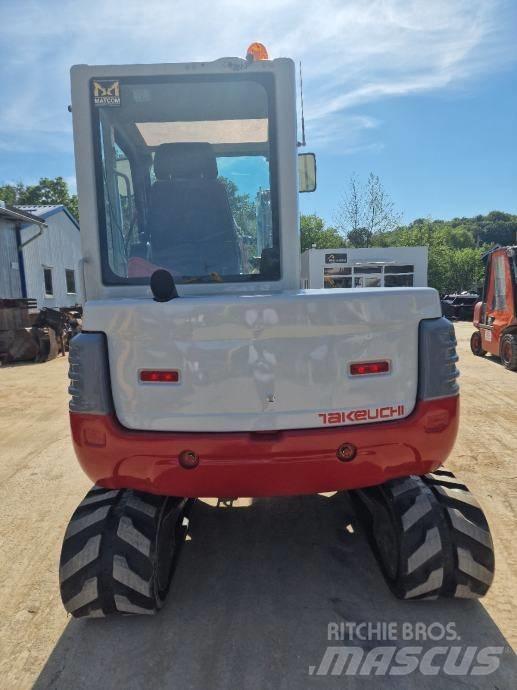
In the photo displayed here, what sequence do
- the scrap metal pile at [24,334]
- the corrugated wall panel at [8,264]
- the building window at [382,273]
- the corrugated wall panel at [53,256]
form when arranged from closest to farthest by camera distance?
the scrap metal pile at [24,334] → the building window at [382,273] → the corrugated wall panel at [8,264] → the corrugated wall panel at [53,256]

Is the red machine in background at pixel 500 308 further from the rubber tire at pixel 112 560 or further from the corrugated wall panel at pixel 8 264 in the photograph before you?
the corrugated wall panel at pixel 8 264

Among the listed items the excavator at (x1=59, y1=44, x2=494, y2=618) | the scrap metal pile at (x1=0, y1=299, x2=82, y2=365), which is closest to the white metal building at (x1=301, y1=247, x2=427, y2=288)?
the scrap metal pile at (x1=0, y1=299, x2=82, y2=365)

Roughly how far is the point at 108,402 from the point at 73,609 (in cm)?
114

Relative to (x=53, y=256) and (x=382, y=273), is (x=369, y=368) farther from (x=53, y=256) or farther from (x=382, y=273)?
(x=53, y=256)

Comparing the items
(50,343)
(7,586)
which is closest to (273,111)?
(7,586)

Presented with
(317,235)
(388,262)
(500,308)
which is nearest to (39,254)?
(388,262)

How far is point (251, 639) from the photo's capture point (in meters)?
2.45

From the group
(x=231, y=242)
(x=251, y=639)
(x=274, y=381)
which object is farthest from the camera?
(x=231, y=242)

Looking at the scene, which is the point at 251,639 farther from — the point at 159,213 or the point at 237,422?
the point at 159,213

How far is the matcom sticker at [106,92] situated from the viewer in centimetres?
259

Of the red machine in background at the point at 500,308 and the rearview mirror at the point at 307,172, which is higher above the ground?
the rearview mirror at the point at 307,172

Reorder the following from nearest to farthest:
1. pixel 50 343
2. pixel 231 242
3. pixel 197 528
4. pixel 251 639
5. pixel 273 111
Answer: pixel 251 639 → pixel 273 111 → pixel 231 242 → pixel 197 528 → pixel 50 343

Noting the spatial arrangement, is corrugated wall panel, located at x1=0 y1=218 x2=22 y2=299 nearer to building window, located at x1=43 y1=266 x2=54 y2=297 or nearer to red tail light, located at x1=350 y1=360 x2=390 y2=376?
building window, located at x1=43 y1=266 x2=54 y2=297

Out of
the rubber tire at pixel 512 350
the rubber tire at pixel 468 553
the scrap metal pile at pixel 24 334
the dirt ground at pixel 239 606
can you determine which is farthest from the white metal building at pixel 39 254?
the rubber tire at pixel 468 553
